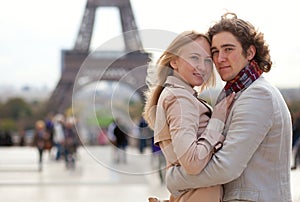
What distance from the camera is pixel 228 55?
255 cm

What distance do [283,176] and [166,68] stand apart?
1.96ft

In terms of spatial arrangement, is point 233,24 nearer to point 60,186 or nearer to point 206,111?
point 206,111

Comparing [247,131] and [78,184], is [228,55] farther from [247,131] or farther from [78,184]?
[78,184]

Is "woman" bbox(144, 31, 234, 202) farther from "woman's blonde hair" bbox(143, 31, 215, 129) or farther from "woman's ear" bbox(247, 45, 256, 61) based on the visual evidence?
"woman's ear" bbox(247, 45, 256, 61)

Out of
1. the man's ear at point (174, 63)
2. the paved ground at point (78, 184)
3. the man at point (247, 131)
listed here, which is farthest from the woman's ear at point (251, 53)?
the paved ground at point (78, 184)

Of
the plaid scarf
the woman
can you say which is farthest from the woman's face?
the plaid scarf

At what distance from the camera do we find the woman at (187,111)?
2400mm

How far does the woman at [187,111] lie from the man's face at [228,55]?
0.11ft

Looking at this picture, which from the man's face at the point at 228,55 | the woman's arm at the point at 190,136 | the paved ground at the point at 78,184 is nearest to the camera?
the woman's arm at the point at 190,136

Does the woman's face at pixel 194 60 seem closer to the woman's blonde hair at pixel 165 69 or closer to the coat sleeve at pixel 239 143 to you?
the woman's blonde hair at pixel 165 69

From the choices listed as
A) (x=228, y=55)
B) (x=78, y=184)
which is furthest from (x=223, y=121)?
(x=78, y=184)

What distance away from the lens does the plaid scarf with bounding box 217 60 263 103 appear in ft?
8.34

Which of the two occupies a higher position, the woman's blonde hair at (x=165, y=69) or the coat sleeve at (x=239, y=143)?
the woman's blonde hair at (x=165, y=69)

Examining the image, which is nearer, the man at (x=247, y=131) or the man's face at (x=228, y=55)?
the man at (x=247, y=131)
